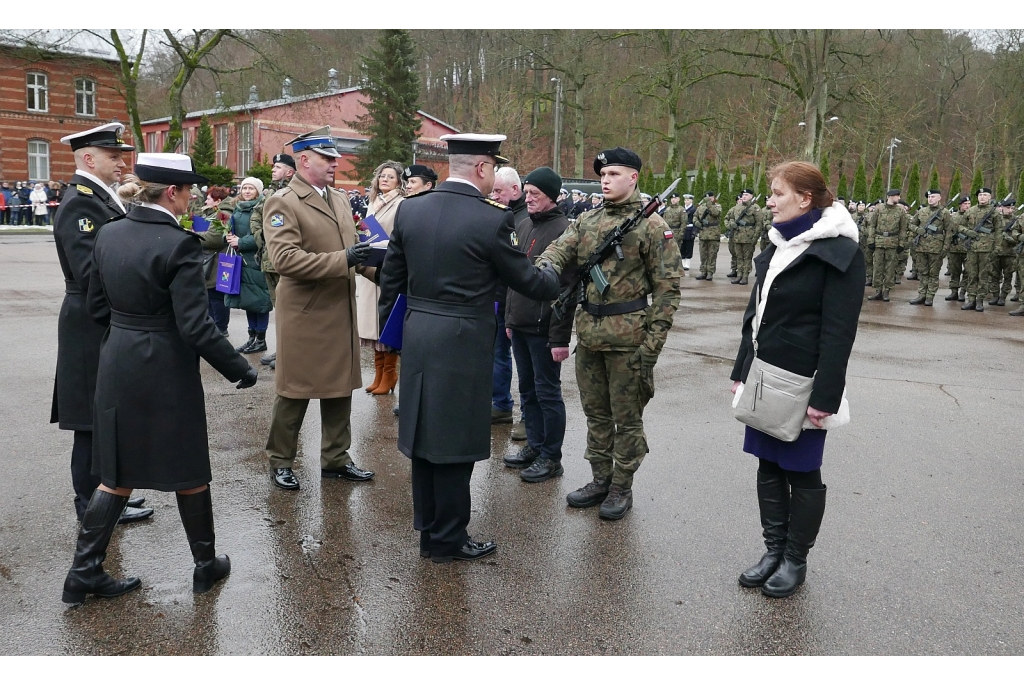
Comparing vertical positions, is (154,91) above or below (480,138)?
above

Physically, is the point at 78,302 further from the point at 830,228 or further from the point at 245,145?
the point at 245,145

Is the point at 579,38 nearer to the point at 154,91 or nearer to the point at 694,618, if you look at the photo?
the point at 154,91

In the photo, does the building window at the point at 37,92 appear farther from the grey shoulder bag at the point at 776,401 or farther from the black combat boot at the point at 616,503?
the grey shoulder bag at the point at 776,401

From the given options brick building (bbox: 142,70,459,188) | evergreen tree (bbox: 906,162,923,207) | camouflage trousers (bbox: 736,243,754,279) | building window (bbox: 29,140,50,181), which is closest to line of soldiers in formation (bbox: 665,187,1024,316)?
camouflage trousers (bbox: 736,243,754,279)

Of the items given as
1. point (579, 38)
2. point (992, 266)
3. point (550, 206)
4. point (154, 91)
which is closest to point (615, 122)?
point (579, 38)

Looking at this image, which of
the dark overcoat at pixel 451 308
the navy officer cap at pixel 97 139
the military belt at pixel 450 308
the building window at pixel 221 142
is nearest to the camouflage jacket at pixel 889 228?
the dark overcoat at pixel 451 308

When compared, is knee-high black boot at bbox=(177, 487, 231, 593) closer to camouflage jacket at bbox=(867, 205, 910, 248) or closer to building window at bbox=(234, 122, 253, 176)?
camouflage jacket at bbox=(867, 205, 910, 248)

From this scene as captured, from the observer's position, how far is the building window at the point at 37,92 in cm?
4484

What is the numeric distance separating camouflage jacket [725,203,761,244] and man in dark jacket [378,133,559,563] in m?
16.1

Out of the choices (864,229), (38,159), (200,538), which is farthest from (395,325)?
(38,159)

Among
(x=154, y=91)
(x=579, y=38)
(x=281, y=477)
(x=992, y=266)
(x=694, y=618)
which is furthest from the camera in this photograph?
(x=154, y=91)

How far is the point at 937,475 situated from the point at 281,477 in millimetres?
4185

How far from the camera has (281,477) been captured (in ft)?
17.4

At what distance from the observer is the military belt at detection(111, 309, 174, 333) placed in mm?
3781
